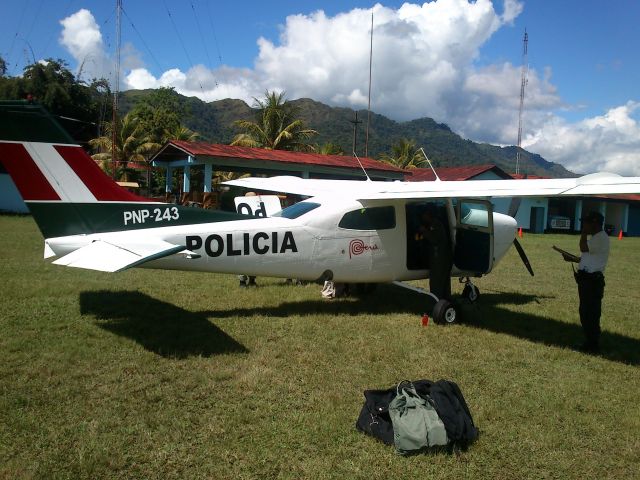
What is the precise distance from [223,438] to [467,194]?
16.0 ft

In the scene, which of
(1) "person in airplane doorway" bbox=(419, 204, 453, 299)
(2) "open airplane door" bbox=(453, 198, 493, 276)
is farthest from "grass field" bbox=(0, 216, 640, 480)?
(2) "open airplane door" bbox=(453, 198, 493, 276)

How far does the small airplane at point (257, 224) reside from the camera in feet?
21.1

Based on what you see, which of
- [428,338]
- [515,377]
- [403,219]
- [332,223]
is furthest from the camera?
[403,219]

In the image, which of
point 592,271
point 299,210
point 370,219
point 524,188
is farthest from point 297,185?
point 592,271

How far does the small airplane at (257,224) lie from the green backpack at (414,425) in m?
3.10

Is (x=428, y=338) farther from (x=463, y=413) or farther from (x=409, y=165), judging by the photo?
(x=409, y=165)

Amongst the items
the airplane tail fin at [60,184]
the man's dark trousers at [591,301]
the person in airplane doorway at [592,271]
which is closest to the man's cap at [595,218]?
the person in airplane doorway at [592,271]

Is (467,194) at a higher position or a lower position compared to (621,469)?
higher

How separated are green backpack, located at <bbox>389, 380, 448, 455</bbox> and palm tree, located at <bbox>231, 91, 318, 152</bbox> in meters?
36.3

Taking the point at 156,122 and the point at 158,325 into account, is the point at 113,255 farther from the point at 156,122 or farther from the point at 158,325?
the point at 156,122

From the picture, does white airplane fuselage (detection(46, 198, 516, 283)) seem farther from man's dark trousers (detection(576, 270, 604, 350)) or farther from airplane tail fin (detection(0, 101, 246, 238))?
man's dark trousers (detection(576, 270, 604, 350))

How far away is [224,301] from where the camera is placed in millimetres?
8820

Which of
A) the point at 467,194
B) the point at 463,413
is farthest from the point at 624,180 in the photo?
the point at 463,413

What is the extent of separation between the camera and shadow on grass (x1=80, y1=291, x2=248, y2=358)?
6.33m
